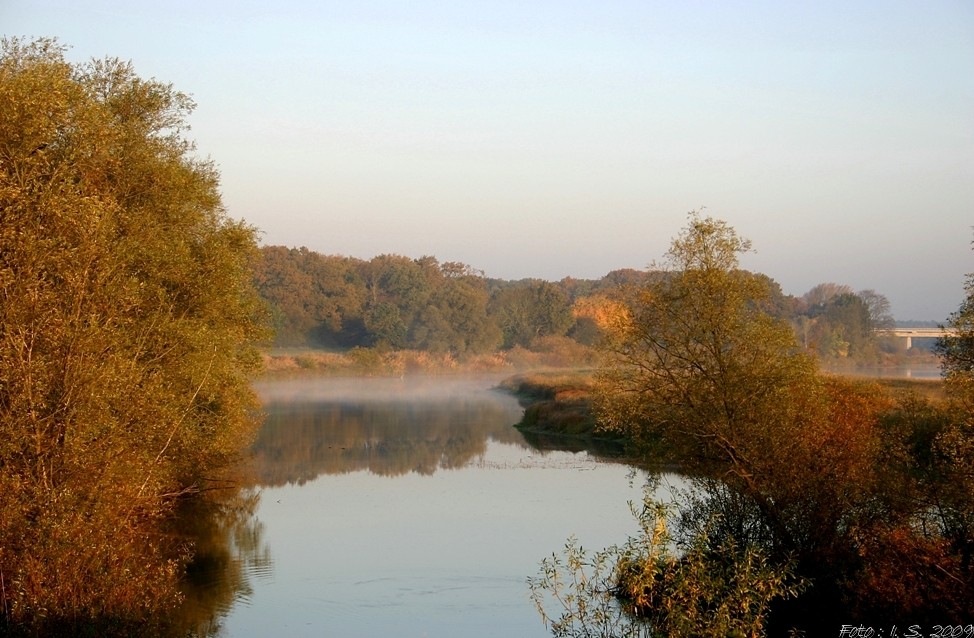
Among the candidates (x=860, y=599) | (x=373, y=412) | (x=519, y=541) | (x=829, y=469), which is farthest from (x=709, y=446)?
(x=373, y=412)

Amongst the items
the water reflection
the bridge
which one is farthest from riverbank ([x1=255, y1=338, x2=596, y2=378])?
the bridge

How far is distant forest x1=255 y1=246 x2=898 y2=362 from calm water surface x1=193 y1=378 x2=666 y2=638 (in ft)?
197

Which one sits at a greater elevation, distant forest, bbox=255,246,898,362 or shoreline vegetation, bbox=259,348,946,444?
distant forest, bbox=255,246,898,362

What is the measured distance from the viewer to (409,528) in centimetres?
2477

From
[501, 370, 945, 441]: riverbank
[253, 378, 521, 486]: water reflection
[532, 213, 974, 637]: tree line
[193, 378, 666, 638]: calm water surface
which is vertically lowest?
[253, 378, 521, 486]: water reflection

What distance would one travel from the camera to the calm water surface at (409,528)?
57.6ft

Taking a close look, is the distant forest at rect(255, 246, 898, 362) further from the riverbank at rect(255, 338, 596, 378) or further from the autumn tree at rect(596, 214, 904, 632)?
the autumn tree at rect(596, 214, 904, 632)

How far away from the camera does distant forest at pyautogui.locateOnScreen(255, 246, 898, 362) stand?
10706cm

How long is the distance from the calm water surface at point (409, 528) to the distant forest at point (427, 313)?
60.1 metres

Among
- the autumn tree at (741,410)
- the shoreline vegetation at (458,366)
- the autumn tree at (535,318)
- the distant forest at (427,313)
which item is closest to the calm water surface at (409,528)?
the autumn tree at (741,410)

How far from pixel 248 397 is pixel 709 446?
1304 centimetres

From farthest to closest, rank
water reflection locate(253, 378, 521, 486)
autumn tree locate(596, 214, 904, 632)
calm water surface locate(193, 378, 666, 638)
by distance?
water reflection locate(253, 378, 521, 486)
calm water surface locate(193, 378, 666, 638)
autumn tree locate(596, 214, 904, 632)

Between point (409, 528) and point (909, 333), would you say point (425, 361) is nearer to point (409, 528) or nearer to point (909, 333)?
point (909, 333)

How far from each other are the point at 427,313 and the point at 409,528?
84.8 metres
